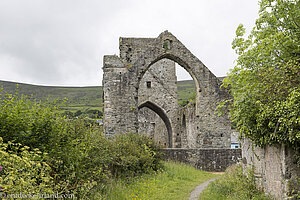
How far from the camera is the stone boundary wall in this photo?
13.1 m

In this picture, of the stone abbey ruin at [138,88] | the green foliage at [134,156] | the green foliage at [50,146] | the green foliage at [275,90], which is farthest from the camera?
the stone abbey ruin at [138,88]

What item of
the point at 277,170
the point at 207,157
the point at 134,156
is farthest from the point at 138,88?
the point at 277,170

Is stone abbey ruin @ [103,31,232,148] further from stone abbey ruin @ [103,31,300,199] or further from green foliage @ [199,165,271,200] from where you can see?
green foliage @ [199,165,271,200]

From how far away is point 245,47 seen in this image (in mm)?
8719

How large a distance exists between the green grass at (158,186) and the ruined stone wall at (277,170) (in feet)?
7.11

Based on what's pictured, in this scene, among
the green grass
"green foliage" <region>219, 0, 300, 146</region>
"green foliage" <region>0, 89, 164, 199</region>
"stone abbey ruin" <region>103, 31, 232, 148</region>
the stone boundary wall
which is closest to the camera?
"green foliage" <region>0, 89, 164, 199</region>

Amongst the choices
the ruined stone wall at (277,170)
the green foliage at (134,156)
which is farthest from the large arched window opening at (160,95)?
the ruined stone wall at (277,170)

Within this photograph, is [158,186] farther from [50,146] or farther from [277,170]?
[50,146]

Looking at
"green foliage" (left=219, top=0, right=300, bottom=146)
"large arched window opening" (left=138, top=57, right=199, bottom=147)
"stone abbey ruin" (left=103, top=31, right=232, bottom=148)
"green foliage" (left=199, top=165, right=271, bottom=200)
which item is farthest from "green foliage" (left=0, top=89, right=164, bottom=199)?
"large arched window opening" (left=138, top=57, right=199, bottom=147)

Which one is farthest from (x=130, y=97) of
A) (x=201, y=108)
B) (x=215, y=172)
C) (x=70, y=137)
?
(x=70, y=137)

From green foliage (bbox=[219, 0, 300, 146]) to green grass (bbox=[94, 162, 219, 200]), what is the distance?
106 inches

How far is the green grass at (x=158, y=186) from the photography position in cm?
651

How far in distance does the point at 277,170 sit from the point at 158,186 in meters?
3.72

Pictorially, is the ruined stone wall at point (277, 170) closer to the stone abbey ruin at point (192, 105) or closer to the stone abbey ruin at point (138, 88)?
the stone abbey ruin at point (192, 105)
